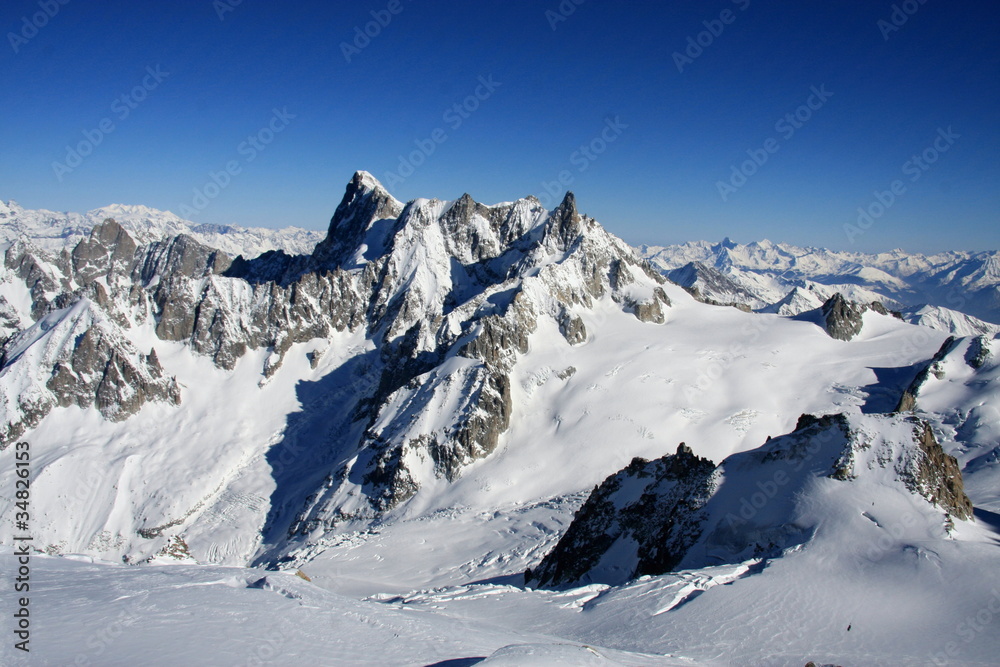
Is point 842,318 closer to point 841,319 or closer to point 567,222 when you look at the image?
point 841,319

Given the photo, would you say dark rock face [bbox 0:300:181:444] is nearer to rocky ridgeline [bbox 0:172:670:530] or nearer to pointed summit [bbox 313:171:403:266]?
rocky ridgeline [bbox 0:172:670:530]

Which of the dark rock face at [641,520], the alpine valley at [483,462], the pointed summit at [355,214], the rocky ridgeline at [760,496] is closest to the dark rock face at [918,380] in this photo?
the alpine valley at [483,462]

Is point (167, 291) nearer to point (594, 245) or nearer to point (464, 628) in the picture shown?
point (594, 245)

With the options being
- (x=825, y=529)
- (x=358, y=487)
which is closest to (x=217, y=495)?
(x=358, y=487)

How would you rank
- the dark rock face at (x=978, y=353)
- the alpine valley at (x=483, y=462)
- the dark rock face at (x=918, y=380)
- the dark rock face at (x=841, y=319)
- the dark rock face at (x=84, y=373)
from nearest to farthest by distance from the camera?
the alpine valley at (x=483, y=462) → the dark rock face at (x=918, y=380) → the dark rock face at (x=978, y=353) → the dark rock face at (x=84, y=373) → the dark rock face at (x=841, y=319)

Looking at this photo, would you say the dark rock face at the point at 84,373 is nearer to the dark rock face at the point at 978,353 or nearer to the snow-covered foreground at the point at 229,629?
the snow-covered foreground at the point at 229,629

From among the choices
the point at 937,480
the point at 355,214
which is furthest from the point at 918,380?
the point at 355,214

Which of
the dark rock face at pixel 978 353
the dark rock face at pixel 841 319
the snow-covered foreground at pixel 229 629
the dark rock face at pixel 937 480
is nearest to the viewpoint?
the snow-covered foreground at pixel 229 629
